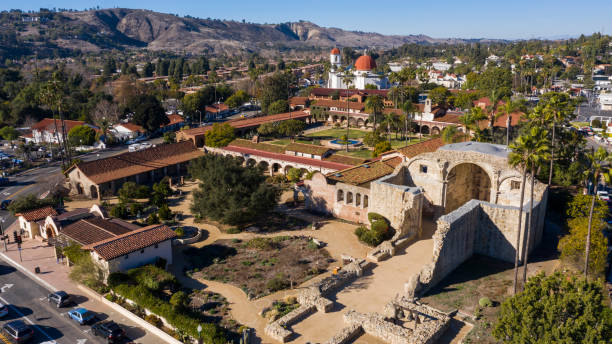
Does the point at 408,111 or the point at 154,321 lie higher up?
the point at 408,111

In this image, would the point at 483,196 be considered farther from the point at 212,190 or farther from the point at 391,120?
the point at 391,120

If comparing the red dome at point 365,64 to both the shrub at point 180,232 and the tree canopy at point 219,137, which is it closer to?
the tree canopy at point 219,137

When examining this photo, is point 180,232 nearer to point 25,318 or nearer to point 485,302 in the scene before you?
point 25,318

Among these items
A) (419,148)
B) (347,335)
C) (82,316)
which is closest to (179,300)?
(82,316)

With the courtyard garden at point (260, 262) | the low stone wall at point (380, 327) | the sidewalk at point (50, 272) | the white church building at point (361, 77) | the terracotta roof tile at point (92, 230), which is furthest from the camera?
the white church building at point (361, 77)

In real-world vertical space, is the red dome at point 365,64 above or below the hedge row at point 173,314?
above

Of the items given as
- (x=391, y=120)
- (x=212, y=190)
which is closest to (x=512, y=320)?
(x=212, y=190)

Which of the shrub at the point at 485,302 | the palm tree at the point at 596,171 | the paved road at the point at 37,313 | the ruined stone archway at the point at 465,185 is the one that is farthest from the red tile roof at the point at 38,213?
the palm tree at the point at 596,171
